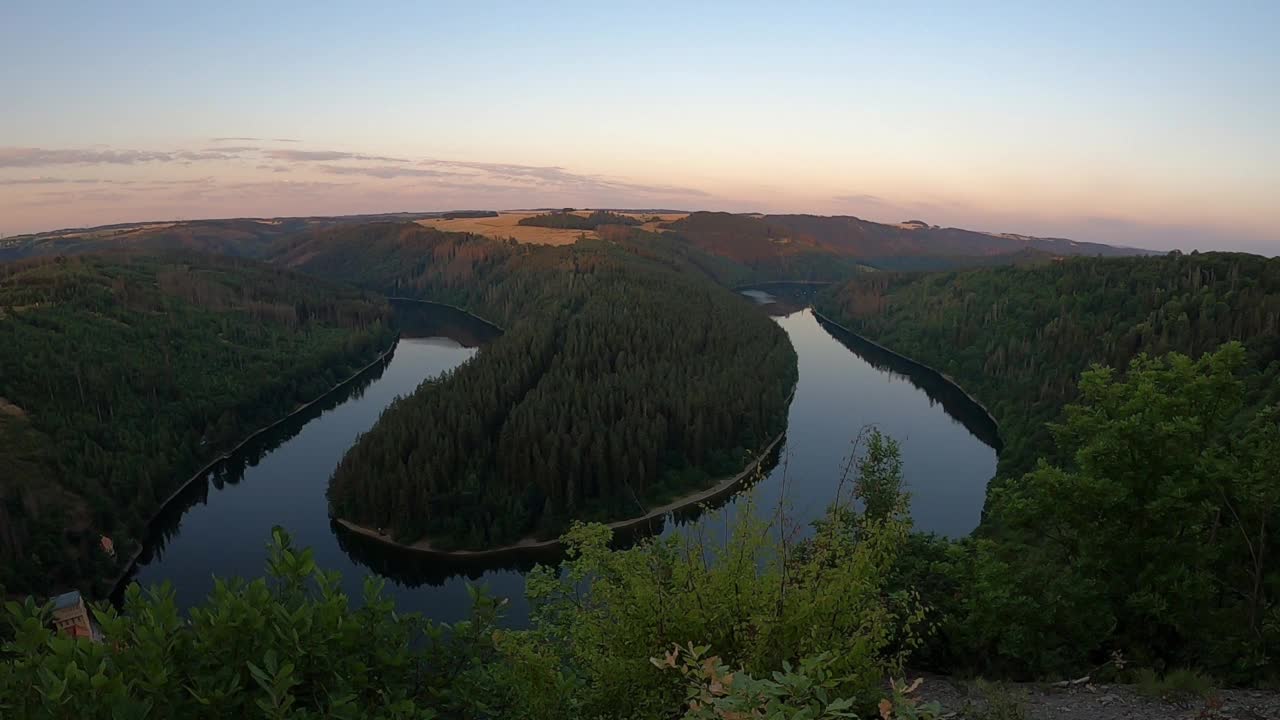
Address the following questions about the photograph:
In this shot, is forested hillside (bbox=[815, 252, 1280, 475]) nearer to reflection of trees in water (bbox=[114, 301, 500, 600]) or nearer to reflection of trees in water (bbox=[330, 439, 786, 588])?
reflection of trees in water (bbox=[330, 439, 786, 588])

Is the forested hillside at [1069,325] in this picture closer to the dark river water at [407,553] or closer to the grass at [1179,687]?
the dark river water at [407,553]

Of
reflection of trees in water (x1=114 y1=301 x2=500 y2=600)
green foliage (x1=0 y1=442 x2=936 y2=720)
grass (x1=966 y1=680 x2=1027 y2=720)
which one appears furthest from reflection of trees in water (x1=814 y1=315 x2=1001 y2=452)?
green foliage (x1=0 y1=442 x2=936 y2=720)

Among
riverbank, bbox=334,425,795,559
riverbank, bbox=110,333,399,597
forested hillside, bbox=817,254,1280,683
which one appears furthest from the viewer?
riverbank, bbox=334,425,795,559

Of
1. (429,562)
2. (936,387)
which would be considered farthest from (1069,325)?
(429,562)

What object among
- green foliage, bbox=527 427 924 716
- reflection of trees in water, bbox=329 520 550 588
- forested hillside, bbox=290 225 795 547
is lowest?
reflection of trees in water, bbox=329 520 550 588

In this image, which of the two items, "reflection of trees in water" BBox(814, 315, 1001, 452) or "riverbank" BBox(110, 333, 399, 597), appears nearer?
"riverbank" BBox(110, 333, 399, 597)

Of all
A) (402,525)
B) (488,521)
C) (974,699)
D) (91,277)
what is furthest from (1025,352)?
(91,277)

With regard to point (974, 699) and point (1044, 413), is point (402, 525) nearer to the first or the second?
point (974, 699)

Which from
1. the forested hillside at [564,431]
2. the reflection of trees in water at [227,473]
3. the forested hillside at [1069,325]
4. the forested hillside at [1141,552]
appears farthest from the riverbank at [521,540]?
the forested hillside at [1141,552]
